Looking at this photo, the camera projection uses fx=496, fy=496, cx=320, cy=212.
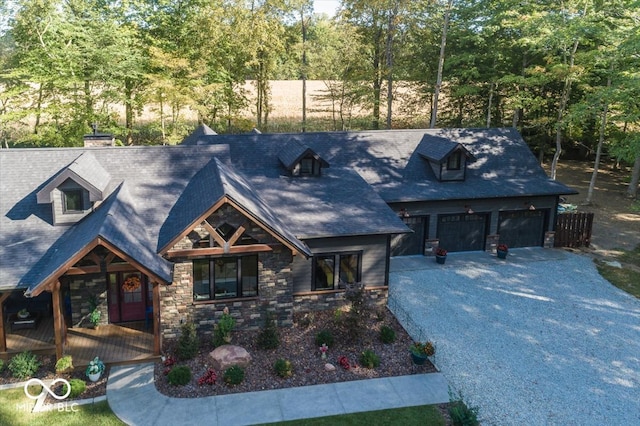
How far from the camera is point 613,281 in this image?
2180 centimetres

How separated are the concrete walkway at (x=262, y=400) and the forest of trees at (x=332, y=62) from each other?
18563 mm

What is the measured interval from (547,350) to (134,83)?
3142cm

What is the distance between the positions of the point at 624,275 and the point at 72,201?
23043 mm

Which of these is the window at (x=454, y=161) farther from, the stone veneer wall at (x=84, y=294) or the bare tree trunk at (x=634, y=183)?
the bare tree trunk at (x=634, y=183)

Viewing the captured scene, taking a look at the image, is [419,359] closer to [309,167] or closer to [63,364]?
[309,167]

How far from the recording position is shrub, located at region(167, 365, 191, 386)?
13.7m

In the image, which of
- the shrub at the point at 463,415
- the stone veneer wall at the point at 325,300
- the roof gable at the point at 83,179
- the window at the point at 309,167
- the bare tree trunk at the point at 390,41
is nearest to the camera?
the shrub at the point at 463,415

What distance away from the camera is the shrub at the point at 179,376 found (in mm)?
13734

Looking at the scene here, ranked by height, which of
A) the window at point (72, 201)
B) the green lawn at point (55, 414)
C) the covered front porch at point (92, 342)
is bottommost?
the green lawn at point (55, 414)

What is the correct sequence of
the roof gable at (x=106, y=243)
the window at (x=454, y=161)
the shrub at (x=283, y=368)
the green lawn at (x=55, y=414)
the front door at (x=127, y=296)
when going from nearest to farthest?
the green lawn at (x=55, y=414) → the roof gable at (x=106, y=243) → the shrub at (x=283, y=368) → the front door at (x=127, y=296) → the window at (x=454, y=161)

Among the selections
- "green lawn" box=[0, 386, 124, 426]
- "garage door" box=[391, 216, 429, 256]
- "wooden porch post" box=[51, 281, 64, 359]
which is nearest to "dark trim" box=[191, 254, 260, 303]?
"wooden porch post" box=[51, 281, 64, 359]

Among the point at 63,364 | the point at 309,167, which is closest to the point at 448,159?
the point at 309,167

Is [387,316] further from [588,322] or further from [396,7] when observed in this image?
[396,7]

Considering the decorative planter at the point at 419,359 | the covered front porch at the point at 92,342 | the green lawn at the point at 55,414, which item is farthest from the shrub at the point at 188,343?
the decorative planter at the point at 419,359
